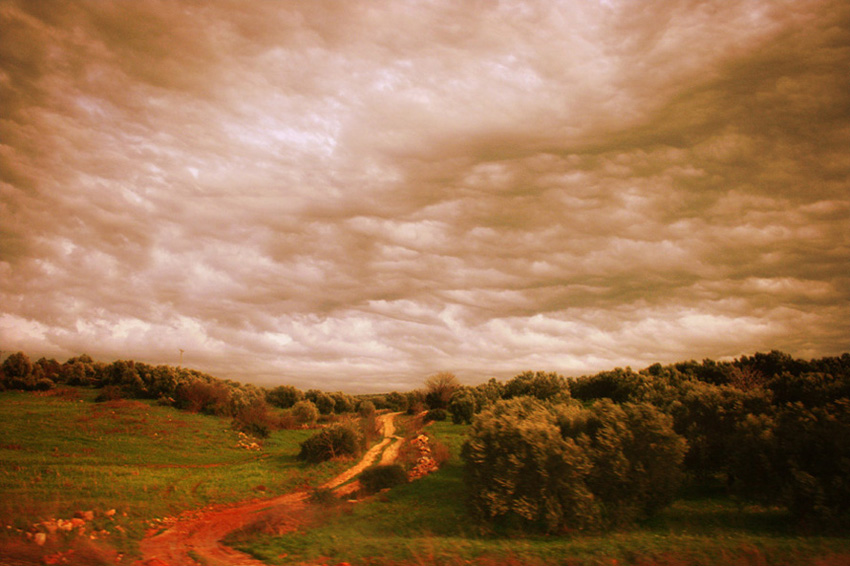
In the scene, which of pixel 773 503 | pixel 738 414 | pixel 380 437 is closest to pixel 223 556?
pixel 773 503

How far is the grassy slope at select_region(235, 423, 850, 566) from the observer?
492 inches

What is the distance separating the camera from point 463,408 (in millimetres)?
53938

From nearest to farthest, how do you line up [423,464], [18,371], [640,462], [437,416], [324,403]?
[640,462] → [423,464] → [18,371] → [437,416] → [324,403]

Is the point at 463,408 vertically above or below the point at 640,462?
below

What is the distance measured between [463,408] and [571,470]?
3623cm

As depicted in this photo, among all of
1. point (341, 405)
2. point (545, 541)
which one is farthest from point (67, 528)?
point (341, 405)

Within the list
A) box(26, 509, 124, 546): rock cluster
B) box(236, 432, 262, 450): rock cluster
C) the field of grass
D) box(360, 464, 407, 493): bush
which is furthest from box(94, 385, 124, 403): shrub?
box(26, 509, 124, 546): rock cluster

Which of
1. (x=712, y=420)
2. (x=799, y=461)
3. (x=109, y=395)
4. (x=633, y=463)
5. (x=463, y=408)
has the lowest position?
(x=109, y=395)

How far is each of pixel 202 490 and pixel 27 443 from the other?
17620 millimetres

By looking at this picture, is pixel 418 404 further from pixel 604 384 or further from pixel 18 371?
pixel 18 371

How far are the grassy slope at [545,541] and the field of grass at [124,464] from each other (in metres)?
7.52

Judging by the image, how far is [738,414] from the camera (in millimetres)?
23547

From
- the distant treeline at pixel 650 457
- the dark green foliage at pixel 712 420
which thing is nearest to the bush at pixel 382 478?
the distant treeline at pixel 650 457

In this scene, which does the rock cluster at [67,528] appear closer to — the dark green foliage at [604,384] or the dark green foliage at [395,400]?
the dark green foliage at [604,384]
